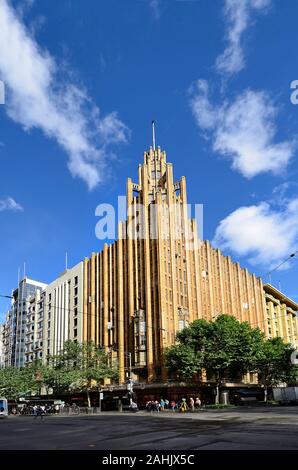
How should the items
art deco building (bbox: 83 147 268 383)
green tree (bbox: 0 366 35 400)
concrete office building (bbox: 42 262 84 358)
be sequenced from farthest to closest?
concrete office building (bbox: 42 262 84 358) < green tree (bbox: 0 366 35 400) < art deco building (bbox: 83 147 268 383)

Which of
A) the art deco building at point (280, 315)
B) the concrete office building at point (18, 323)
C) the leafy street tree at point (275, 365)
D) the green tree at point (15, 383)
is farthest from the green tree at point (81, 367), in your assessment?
the art deco building at point (280, 315)

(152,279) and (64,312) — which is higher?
(152,279)

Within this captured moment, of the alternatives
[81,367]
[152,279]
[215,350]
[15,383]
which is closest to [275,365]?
[215,350]

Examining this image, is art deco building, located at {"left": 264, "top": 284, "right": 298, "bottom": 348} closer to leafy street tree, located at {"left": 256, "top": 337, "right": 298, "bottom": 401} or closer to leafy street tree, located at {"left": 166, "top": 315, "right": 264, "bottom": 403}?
leafy street tree, located at {"left": 256, "top": 337, "right": 298, "bottom": 401}

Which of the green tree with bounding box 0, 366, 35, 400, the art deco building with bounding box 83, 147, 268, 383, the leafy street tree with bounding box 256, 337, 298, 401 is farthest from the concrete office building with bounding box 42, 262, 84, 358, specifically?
the leafy street tree with bounding box 256, 337, 298, 401

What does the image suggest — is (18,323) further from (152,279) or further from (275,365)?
(275,365)

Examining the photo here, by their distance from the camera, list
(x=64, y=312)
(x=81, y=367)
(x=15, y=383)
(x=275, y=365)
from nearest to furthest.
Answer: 1. (x=275, y=365)
2. (x=81, y=367)
3. (x=15, y=383)
4. (x=64, y=312)

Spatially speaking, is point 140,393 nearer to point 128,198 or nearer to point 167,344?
point 167,344

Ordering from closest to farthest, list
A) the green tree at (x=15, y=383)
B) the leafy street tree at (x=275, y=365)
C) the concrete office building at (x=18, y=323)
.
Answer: the leafy street tree at (x=275, y=365) → the green tree at (x=15, y=383) → the concrete office building at (x=18, y=323)

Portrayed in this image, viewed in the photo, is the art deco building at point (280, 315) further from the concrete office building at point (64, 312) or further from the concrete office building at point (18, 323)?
the concrete office building at point (18, 323)

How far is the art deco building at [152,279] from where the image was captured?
67688mm

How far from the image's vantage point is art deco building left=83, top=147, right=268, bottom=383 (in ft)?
222

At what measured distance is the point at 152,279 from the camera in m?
70.1

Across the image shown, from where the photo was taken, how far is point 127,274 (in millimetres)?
75125
